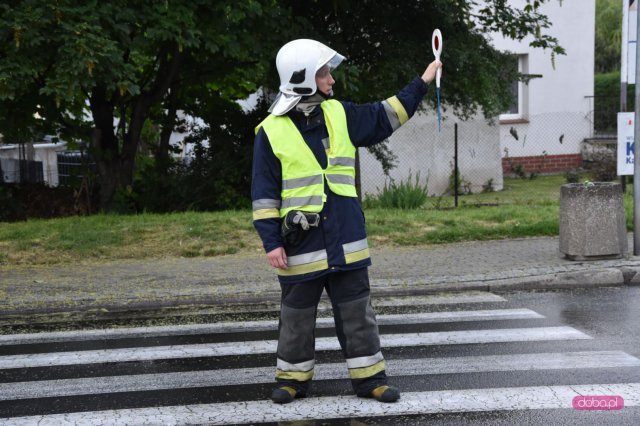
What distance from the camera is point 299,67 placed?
5.05 meters

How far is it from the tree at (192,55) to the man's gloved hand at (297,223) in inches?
240

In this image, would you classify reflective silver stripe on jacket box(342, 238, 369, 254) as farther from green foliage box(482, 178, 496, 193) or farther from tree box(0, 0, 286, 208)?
green foliage box(482, 178, 496, 193)

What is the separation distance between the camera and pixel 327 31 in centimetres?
1408

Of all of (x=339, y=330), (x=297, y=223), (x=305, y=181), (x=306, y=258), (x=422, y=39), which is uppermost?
(x=422, y=39)

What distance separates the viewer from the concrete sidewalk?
8547 millimetres

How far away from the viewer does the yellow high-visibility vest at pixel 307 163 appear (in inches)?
198

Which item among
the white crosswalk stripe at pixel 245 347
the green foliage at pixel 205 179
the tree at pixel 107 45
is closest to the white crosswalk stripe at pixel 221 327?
the white crosswalk stripe at pixel 245 347

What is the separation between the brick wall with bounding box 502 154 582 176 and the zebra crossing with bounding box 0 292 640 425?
693 inches

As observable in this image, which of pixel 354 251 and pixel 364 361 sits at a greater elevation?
pixel 354 251

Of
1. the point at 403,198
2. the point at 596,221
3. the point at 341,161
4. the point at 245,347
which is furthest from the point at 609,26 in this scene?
the point at 341,161

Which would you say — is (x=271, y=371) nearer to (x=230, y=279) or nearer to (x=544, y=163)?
(x=230, y=279)

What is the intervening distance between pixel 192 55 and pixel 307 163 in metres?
11.1

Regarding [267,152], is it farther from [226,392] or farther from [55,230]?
[55,230]

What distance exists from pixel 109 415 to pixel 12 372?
4.72ft
